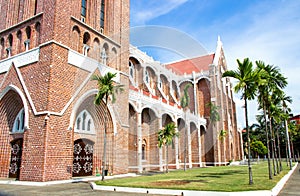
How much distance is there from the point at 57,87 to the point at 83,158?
551cm

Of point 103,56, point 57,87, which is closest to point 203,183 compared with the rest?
point 57,87

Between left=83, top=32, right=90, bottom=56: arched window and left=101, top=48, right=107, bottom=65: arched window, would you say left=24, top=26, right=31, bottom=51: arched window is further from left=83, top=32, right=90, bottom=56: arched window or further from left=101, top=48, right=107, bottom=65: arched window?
left=101, top=48, right=107, bottom=65: arched window

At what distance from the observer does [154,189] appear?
1009 cm

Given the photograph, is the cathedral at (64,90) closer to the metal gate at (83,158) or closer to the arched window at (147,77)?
the metal gate at (83,158)

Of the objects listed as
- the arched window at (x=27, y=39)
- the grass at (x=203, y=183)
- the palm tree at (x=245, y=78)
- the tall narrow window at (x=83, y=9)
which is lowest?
the grass at (x=203, y=183)

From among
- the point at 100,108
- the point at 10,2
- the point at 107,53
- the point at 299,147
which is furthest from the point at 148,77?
the point at 299,147

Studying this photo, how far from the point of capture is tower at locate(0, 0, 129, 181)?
1448cm

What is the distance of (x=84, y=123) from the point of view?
17.7 metres

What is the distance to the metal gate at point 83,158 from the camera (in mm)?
16750

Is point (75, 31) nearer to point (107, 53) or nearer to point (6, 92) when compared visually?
point (107, 53)

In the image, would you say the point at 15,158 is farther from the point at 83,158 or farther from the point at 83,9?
the point at 83,9

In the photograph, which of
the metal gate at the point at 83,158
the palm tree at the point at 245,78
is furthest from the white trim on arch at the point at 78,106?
the palm tree at the point at 245,78

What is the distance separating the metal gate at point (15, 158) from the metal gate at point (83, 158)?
384 centimetres

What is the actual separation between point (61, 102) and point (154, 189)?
8351 mm
